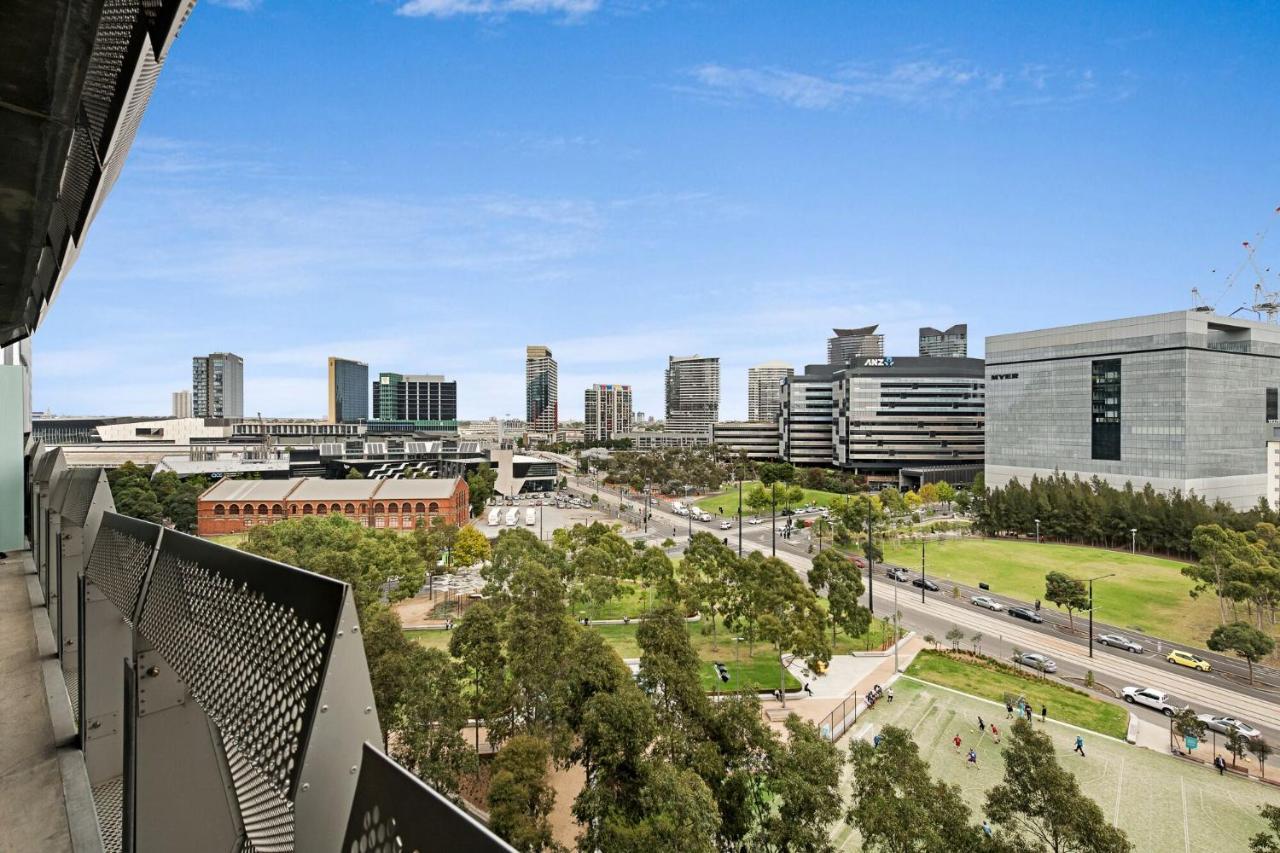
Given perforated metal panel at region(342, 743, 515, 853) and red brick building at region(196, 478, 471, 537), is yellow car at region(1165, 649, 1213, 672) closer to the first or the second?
perforated metal panel at region(342, 743, 515, 853)

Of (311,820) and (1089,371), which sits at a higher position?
(1089,371)

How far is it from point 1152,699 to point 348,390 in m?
193

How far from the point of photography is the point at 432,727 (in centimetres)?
1331

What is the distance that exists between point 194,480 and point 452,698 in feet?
175

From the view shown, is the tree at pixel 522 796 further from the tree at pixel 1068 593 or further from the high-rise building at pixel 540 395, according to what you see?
the high-rise building at pixel 540 395

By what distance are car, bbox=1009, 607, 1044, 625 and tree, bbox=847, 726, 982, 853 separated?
2114cm

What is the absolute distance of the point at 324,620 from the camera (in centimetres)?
184

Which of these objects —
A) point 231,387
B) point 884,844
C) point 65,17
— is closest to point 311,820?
point 65,17

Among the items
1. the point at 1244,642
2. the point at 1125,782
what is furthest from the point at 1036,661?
the point at 1125,782

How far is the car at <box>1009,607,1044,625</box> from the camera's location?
2717cm

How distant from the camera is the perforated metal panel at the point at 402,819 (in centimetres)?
120

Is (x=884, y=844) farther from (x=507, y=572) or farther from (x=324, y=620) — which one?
(x=507, y=572)

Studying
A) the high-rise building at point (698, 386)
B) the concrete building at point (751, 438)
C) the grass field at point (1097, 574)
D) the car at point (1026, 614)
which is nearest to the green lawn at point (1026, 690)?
the car at point (1026, 614)

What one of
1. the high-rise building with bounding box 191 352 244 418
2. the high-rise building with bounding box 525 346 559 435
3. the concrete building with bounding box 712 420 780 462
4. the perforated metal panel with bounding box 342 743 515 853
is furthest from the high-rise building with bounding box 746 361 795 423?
the perforated metal panel with bounding box 342 743 515 853
